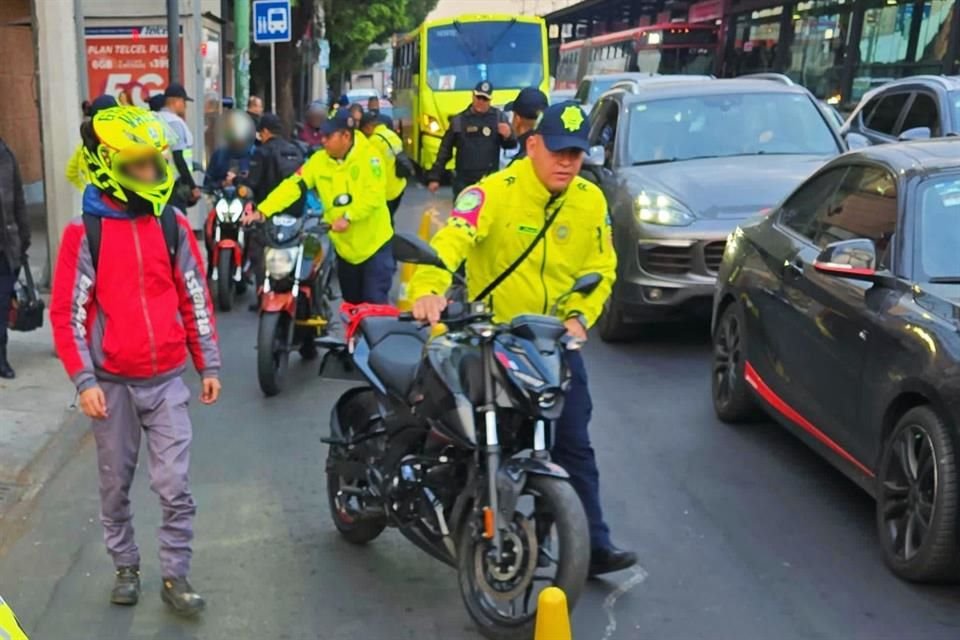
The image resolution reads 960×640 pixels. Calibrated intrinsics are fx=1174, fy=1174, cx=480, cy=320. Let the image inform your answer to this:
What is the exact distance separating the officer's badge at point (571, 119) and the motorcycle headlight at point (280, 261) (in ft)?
12.4

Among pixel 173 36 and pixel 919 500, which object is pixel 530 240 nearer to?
pixel 919 500

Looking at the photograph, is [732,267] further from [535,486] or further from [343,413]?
[535,486]

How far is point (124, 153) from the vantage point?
393 centimetres

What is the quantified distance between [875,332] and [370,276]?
12.6 ft

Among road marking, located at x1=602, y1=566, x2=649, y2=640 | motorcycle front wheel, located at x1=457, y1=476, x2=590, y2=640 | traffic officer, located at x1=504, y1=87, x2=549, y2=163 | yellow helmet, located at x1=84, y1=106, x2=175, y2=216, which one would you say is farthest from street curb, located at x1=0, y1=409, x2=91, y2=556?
traffic officer, located at x1=504, y1=87, x2=549, y2=163

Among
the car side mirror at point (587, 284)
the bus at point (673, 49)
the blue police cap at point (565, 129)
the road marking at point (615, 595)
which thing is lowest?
the road marking at point (615, 595)

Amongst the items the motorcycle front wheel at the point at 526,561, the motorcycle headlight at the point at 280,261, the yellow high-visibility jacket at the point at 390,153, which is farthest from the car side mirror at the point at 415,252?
the yellow high-visibility jacket at the point at 390,153

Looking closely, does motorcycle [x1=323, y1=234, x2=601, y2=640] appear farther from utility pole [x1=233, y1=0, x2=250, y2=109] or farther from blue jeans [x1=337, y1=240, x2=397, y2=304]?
utility pole [x1=233, y1=0, x2=250, y2=109]

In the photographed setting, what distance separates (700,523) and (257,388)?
11.5ft

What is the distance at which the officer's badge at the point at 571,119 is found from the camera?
4148 mm

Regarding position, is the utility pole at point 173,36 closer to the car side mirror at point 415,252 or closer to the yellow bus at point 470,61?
the car side mirror at point 415,252

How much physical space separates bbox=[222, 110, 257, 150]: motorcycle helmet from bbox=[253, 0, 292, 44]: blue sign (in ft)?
19.1

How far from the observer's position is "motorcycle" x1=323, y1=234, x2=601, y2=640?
378 cm

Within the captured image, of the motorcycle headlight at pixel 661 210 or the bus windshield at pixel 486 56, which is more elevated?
the bus windshield at pixel 486 56
